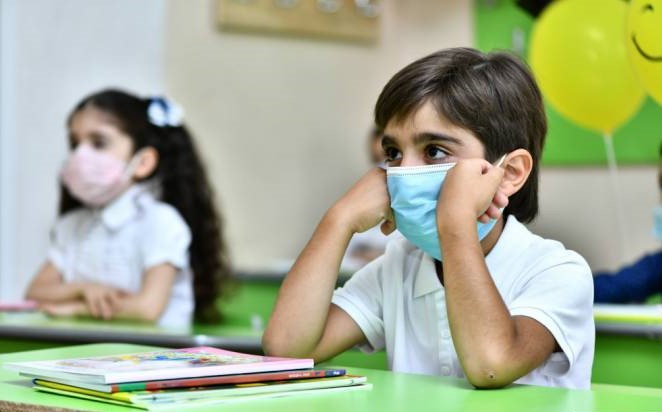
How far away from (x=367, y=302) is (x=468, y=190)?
0.33 m

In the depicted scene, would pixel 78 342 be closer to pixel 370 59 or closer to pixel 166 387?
pixel 166 387

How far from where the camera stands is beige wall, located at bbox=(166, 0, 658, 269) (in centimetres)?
525

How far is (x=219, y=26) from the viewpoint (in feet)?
17.3

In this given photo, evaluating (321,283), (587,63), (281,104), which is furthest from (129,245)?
(281,104)

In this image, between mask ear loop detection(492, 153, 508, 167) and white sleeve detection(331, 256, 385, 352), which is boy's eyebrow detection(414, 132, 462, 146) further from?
white sleeve detection(331, 256, 385, 352)

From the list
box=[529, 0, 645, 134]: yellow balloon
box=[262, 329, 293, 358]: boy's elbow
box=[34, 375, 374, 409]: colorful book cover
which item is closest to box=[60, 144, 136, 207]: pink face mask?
box=[529, 0, 645, 134]: yellow balloon

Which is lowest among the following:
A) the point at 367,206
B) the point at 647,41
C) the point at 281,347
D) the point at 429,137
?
the point at 281,347

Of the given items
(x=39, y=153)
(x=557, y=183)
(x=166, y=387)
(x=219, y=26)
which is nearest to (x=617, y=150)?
(x=557, y=183)

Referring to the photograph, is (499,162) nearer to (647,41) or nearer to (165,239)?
(647,41)

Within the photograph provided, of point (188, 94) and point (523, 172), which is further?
point (188, 94)

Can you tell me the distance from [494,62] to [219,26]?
12.3 feet

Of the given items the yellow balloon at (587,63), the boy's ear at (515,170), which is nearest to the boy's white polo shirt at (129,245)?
the yellow balloon at (587,63)

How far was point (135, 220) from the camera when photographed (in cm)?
321

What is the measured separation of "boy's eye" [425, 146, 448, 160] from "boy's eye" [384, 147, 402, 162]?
6 cm
